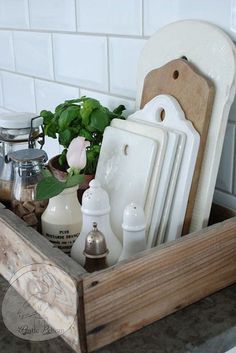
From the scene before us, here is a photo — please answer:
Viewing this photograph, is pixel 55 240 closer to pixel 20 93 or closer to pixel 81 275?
pixel 81 275

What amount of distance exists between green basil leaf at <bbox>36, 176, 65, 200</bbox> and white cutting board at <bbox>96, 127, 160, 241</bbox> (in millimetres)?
96

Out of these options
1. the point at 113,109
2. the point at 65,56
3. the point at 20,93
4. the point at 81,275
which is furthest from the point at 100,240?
the point at 20,93

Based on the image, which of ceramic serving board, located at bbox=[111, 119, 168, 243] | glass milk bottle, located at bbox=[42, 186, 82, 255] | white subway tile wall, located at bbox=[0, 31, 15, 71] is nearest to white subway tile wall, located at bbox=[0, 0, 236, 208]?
white subway tile wall, located at bbox=[0, 31, 15, 71]

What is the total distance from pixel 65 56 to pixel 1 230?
48 centimetres

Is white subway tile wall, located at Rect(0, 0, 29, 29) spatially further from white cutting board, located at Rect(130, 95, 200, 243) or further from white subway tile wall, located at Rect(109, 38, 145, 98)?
white cutting board, located at Rect(130, 95, 200, 243)

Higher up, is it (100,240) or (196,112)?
(196,112)

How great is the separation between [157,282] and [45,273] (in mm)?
123

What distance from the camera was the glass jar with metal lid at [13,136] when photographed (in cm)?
72

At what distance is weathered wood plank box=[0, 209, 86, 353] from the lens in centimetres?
48

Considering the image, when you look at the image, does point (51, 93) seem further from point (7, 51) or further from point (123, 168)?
point (123, 168)

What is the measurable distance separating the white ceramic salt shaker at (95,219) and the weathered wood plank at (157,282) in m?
0.08

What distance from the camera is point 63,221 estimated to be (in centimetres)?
61

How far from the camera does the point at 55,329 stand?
1.75 feet

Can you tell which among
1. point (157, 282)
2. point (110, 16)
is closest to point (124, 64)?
point (110, 16)
